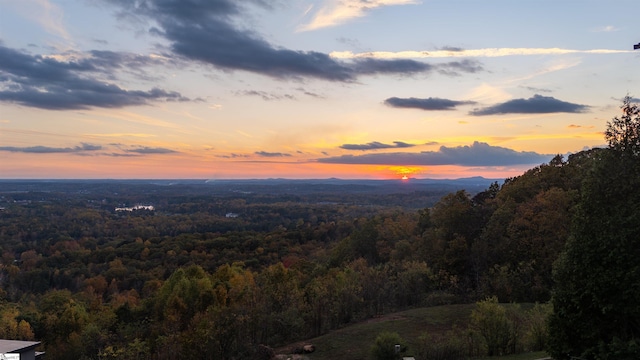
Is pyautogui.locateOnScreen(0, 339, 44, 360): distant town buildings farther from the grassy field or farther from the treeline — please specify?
the grassy field

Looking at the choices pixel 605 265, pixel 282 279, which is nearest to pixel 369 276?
pixel 282 279

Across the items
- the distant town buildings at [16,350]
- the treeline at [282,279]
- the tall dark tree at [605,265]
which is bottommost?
the treeline at [282,279]

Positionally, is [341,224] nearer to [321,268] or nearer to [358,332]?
[321,268]

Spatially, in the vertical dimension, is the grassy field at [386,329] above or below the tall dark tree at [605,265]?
below

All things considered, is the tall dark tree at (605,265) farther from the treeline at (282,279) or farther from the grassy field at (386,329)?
the grassy field at (386,329)

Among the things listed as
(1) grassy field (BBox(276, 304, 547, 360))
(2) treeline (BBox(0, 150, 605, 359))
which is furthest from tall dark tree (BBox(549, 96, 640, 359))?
(1) grassy field (BBox(276, 304, 547, 360))

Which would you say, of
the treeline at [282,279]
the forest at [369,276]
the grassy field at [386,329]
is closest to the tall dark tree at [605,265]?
the forest at [369,276]
